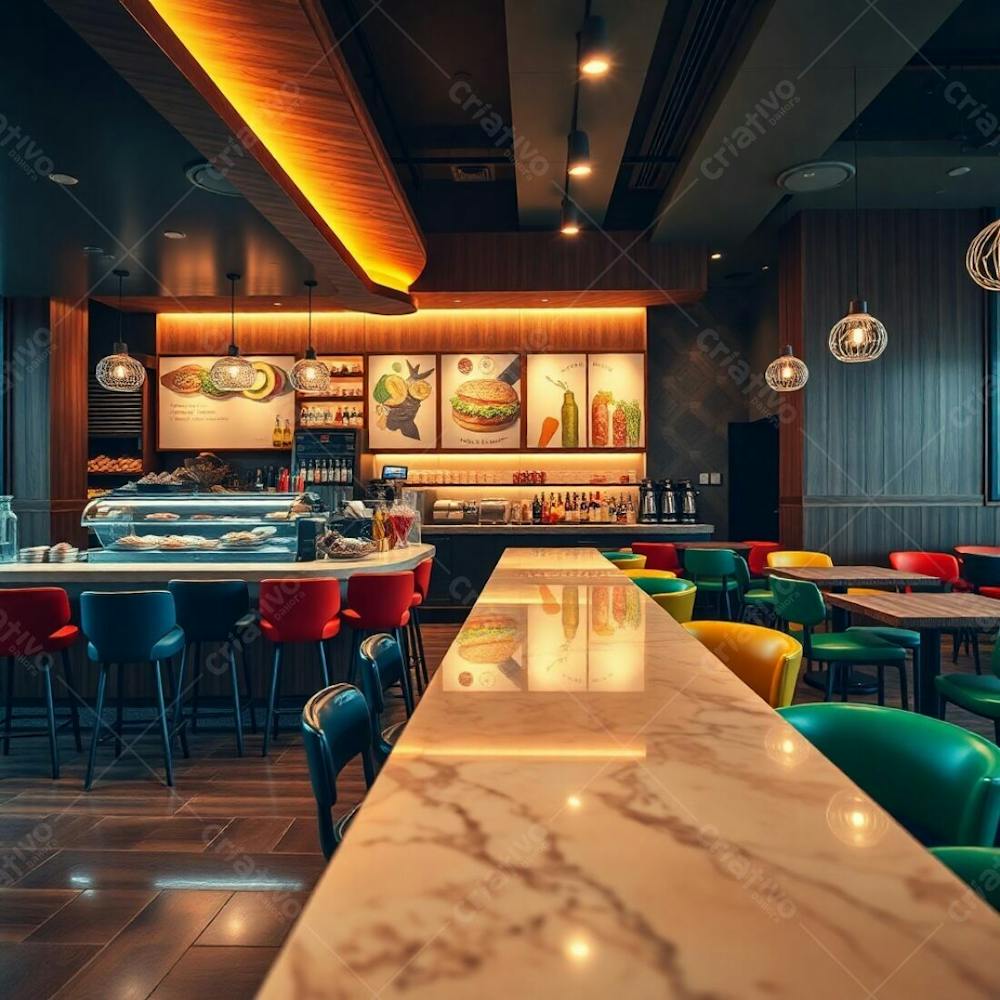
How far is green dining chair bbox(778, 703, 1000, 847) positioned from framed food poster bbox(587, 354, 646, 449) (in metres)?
6.65

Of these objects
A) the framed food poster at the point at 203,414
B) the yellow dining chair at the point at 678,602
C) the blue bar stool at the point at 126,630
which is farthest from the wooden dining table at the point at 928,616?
the framed food poster at the point at 203,414

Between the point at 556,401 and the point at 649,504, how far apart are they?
1543 millimetres

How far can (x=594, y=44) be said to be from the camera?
355cm

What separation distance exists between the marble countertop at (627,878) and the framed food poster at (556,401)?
6.94 metres

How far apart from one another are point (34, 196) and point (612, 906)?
230 inches

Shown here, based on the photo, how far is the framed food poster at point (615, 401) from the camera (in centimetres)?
804

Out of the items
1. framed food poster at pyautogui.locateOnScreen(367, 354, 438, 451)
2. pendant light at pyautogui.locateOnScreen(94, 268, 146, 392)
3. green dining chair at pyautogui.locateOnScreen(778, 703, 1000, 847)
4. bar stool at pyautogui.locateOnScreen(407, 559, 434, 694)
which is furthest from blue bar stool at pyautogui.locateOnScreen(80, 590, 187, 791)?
framed food poster at pyautogui.locateOnScreen(367, 354, 438, 451)

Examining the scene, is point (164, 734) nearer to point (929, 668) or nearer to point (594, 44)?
point (929, 668)

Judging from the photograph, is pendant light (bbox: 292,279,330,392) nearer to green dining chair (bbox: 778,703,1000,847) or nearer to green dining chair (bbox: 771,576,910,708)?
green dining chair (bbox: 771,576,910,708)

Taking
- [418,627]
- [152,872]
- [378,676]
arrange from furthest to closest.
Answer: [418,627] → [152,872] → [378,676]

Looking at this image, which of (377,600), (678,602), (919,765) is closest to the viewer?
(919,765)

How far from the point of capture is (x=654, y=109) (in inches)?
242

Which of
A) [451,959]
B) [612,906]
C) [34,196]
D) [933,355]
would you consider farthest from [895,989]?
[933,355]

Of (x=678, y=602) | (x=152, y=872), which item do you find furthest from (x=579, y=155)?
(x=152, y=872)
